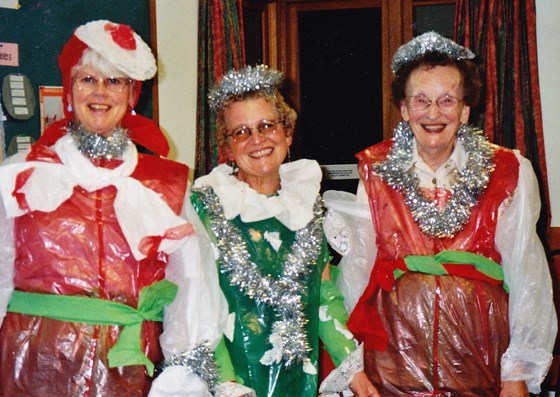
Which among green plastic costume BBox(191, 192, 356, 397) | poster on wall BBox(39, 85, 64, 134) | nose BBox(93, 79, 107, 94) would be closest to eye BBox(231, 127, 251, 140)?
green plastic costume BBox(191, 192, 356, 397)

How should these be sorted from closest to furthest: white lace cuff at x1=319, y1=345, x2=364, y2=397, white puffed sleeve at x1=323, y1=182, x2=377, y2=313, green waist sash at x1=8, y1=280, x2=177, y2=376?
green waist sash at x1=8, y1=280, x2=177, y2=376 < white lace cuff at x1=319, y1=345, x2=364, y2=397 < white puffed sleeve at x1=323, y1=182, x2=377, y2=313

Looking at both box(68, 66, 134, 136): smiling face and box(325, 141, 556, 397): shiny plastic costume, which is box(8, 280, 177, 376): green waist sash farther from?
box(325, 141, 556, 397): shiny plastic costume

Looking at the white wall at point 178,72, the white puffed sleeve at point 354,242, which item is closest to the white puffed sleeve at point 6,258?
the white puffed sleeve at point 354,242

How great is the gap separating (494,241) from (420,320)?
1.09ft

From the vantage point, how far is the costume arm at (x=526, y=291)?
2.28m

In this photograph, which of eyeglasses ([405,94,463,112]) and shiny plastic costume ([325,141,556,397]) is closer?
shiny plastic costume ([325,141,556,397])

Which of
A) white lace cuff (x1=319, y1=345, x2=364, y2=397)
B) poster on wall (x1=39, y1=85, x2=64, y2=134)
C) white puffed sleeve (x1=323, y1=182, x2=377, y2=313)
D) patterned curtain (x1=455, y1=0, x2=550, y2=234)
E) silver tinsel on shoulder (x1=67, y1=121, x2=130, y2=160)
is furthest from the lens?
patterned curtain (x1=455, y1=0, x2=550, y2=234)

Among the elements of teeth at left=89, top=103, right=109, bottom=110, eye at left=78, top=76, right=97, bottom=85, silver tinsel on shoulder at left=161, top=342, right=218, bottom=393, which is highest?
eye at left=78, top=76, right=97, bottom=85

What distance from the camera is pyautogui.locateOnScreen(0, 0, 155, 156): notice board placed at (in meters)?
3.18

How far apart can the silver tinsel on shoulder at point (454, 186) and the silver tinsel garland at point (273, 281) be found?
0.37 m

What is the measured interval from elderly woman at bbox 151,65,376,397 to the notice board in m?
1.14

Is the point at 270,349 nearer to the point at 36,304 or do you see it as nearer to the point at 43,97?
the point at 36,304

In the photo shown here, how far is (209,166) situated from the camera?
4121 millimetres

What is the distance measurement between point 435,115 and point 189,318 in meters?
→ 0.97
